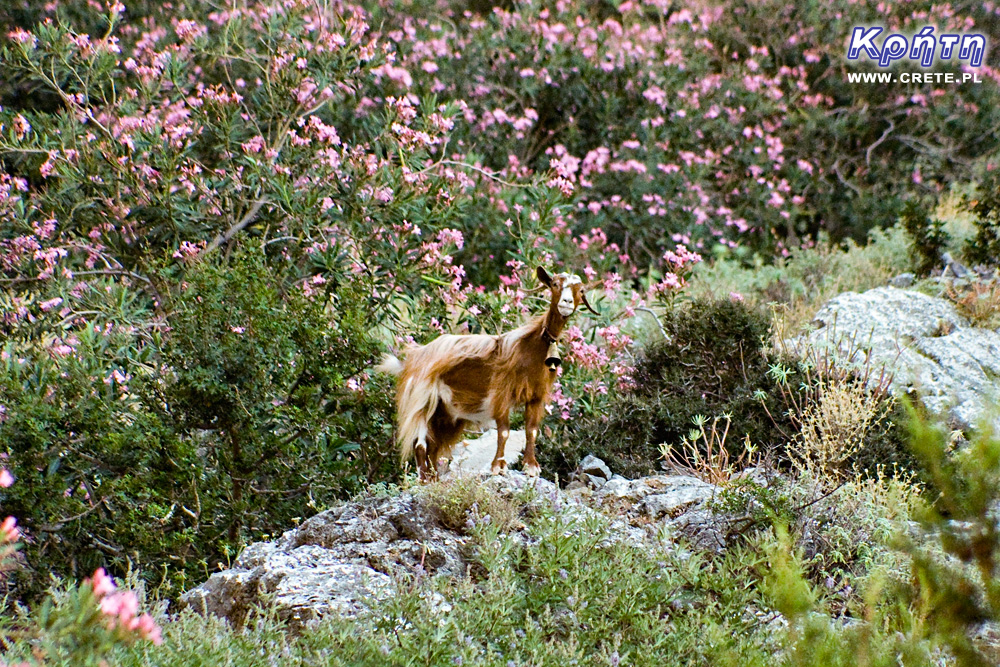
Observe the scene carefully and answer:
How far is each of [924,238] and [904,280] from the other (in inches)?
20.9

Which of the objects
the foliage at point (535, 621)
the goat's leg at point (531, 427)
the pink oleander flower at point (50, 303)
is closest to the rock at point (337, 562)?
the foliage at point (535, 621)

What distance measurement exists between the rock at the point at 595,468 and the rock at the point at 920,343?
56.5 inches

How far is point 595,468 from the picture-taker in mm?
5148

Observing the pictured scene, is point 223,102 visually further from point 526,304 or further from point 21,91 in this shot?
point 21,91

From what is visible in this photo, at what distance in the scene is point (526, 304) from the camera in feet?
20.0

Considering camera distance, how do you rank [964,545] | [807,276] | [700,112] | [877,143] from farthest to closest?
[877,143], [700,112], [807,276], [964,545]

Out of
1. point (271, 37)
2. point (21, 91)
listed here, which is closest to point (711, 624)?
point (271, 37)

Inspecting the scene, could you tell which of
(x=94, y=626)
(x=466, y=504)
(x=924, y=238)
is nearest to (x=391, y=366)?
(x=466, y=504)

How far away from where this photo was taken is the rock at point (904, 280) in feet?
25.8

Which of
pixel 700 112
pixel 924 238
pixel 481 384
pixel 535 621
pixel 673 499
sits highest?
pixel 700 112

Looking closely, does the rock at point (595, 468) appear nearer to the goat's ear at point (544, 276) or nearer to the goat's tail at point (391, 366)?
the goat's tail at point (391, 366)

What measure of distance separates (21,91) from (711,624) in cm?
944

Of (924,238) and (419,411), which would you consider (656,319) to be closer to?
(924,238)

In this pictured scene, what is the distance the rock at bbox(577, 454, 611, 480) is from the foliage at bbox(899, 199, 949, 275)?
13.7 ft
